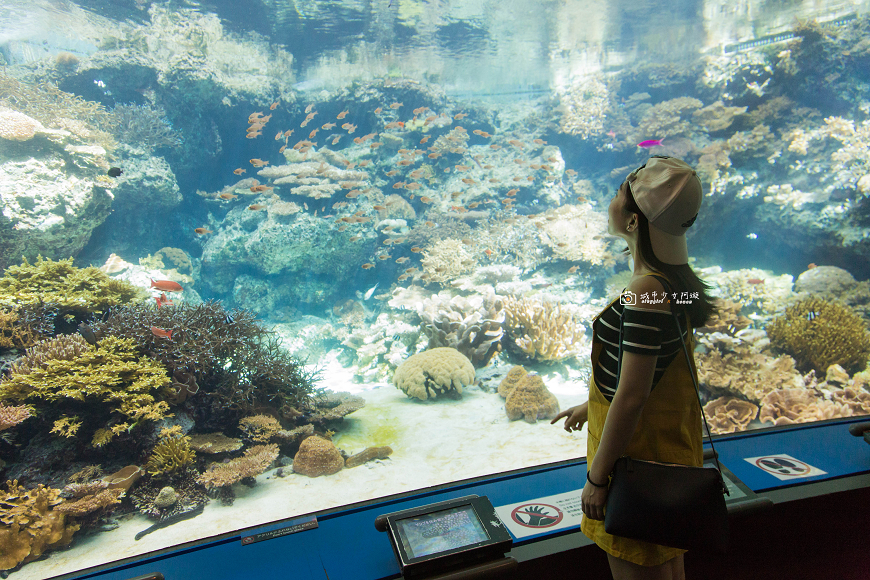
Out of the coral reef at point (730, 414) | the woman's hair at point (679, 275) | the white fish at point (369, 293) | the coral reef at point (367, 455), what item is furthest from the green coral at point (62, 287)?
the white fish at point (369, 293)

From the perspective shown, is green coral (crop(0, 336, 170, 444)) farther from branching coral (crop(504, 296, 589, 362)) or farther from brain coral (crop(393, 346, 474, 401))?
branching coral (crop(504, 296, 589, 362))

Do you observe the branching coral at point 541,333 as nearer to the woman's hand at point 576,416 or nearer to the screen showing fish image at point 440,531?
the woman's hand at point 576,416

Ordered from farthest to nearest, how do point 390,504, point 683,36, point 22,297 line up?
point 683,36
point 22,297
point 390,504

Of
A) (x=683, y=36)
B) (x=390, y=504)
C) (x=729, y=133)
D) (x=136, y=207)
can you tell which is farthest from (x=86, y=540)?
(x=683, y=36)

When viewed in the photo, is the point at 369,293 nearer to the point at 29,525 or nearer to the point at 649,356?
the point at 29,525

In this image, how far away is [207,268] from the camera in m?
12.5

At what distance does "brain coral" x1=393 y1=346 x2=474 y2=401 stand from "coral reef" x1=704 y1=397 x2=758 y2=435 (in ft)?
9.78

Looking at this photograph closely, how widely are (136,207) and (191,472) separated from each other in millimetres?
12635

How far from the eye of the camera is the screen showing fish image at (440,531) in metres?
1.34

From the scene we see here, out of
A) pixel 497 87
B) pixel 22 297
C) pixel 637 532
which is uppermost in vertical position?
pixel 497 87

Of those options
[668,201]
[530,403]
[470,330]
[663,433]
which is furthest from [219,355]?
[668,201]

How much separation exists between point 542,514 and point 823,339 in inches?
251

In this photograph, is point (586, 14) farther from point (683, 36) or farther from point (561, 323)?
point (561, 323)

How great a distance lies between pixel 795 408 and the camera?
4320mm
